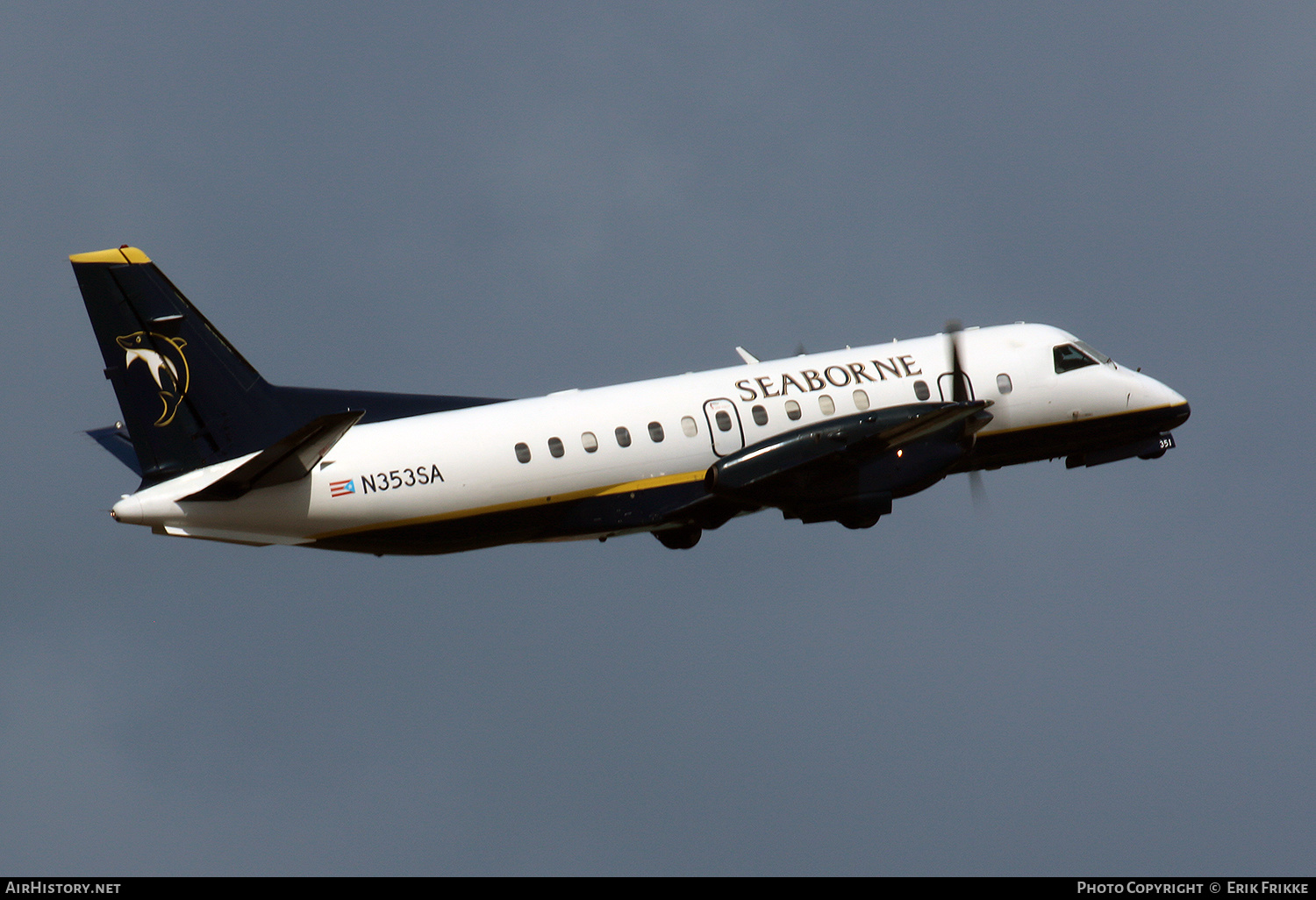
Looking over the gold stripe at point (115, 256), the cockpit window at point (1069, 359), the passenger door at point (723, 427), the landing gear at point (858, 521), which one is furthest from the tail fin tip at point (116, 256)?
the cockpit window at point (1069, 359)

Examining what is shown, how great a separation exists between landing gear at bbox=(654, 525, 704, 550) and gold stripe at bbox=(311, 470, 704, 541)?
1988 mm

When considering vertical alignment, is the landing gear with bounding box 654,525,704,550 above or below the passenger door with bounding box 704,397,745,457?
below

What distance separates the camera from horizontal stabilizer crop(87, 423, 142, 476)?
99.5ft

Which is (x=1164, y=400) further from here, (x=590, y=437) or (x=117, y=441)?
(x=117, y=441)

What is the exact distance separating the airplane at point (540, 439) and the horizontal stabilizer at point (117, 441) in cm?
A: 5

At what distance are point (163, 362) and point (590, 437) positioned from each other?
6837mm

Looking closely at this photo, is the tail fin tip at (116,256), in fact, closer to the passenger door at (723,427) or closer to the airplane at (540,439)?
the airplane at (540,439)

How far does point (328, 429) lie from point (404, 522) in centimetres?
235

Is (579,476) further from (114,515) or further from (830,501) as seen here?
(114,515)

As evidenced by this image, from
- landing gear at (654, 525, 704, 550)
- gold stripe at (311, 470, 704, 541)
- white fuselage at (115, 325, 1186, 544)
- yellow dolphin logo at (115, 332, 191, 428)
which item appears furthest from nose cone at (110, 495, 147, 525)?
landing gear at (654, 525, 704, 550)

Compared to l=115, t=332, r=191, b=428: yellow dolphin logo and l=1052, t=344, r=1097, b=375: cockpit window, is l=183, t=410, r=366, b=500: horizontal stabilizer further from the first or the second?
l=1052, t=344, r=1097, b=375: cockpit window
